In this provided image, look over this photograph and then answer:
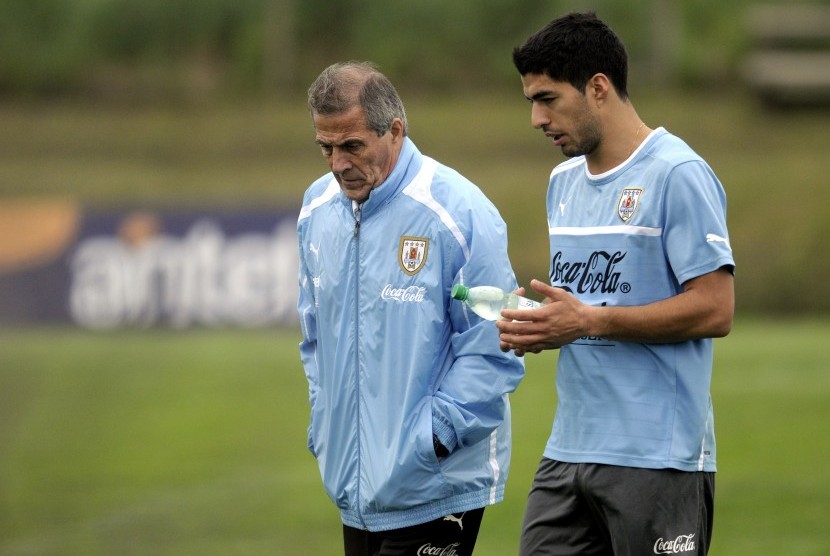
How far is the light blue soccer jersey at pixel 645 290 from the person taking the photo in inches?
138

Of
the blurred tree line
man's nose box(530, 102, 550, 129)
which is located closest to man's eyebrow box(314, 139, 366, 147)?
man's nose box(530, 102, 550, 129)

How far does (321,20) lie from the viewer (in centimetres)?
2939

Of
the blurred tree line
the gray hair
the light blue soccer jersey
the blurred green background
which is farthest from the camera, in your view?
the blurred tree line

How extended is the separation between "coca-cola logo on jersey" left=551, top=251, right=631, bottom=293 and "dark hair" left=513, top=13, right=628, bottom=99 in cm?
47

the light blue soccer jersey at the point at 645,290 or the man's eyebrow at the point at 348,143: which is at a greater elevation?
the man's eyebrow at the point at 348,143

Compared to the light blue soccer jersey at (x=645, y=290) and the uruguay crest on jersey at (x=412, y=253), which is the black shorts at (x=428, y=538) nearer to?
the light blue soccer jersey at (x=645, y=290)

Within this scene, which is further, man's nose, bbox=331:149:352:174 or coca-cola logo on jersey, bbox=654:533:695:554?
man's nose, bbox=331:149:352:174

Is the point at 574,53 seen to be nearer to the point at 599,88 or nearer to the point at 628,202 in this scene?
the point at 599,88

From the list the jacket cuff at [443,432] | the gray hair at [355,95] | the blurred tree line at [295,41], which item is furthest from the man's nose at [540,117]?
the blurred tree line at [295,41]

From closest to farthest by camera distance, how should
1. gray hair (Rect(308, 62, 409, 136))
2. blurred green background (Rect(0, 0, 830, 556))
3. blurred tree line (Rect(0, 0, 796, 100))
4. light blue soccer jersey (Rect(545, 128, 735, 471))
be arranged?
light blue soccer jersey (Rect(545, 128, 735, 471)), gray hair (Rect(308, 62, 409, 136)), blurred green background (Rect(0, 0, 830, 556)), blurred tree line (Rect(0, 0, 796, 100))

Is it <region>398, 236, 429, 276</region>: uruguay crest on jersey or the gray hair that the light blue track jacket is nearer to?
<region>398, 236, 429, 276</region>: uruguay crest on jersey

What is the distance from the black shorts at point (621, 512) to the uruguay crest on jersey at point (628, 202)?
0.69m

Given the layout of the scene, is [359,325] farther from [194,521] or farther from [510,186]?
[510,186]

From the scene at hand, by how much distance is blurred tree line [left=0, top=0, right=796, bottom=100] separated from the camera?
27875 millimetres
